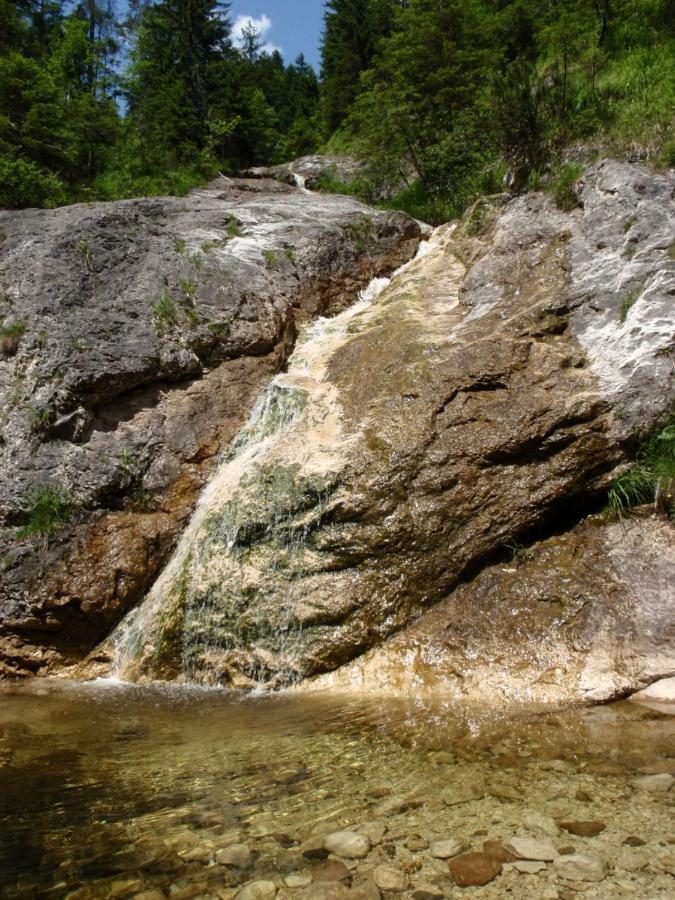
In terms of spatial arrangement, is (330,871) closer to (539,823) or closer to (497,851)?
(497,851)

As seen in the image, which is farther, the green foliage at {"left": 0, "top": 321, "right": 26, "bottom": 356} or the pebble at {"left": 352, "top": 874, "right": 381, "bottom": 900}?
the green foliage at {"left": 0, "top": 321, "right": 26, "bottom": 356}

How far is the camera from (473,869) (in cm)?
248

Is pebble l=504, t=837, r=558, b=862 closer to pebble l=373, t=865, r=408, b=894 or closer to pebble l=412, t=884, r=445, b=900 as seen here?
pebble l=412, t=884, r=445, b=900

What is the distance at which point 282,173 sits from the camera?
22438mm

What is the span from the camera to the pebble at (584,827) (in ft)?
8.77

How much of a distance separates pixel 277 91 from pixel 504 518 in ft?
124

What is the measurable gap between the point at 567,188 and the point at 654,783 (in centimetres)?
875

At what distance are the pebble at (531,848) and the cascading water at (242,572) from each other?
3222mm

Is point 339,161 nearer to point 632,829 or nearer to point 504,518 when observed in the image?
point 504,518

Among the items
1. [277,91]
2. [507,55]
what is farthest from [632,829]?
[277,91]

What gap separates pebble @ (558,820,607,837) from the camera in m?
2.67

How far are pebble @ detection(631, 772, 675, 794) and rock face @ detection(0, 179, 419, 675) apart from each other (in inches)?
229

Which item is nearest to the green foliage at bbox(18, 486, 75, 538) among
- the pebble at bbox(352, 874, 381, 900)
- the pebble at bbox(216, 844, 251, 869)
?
the pebble at bbox(216, 844, 251, 869)

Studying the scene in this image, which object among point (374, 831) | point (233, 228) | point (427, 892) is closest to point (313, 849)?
point (374, 831)
